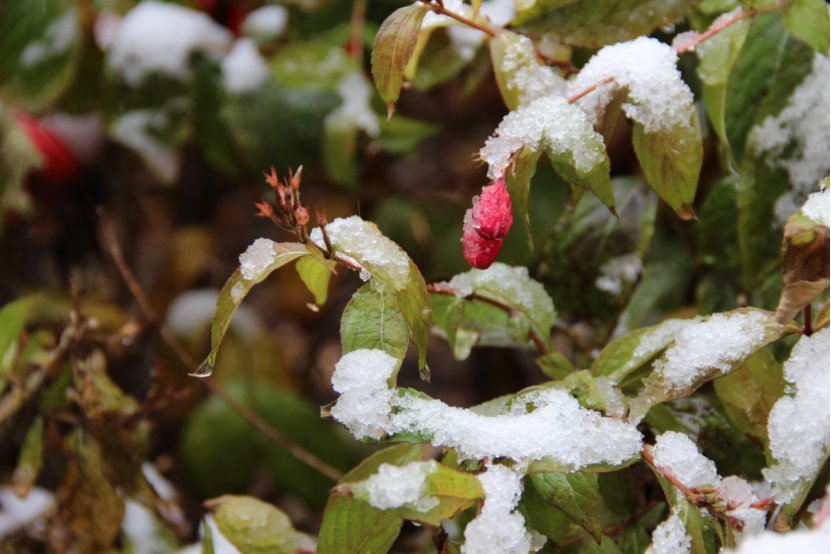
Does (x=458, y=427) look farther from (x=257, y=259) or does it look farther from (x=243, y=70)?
(x=243, y=70)

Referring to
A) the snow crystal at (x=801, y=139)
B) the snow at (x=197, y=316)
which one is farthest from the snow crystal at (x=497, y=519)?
the snow at (x=197, y=316)

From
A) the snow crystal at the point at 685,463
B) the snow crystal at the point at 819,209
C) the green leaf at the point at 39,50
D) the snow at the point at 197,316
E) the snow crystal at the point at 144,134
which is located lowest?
the snow at the point at 197,316

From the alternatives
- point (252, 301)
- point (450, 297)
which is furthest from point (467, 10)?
point (252, 301)

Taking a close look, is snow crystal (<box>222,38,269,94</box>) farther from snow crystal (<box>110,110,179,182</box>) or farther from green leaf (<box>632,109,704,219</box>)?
green leaf (<box>632,109,704,219</box>)

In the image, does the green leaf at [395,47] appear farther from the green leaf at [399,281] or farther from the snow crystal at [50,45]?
the snow crystal at [50,45]

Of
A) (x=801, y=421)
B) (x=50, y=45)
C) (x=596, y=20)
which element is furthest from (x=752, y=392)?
(x=50, y=45)

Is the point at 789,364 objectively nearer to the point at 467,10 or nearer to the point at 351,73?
the point at 467,10
